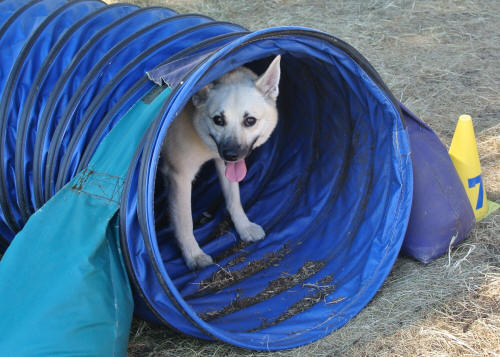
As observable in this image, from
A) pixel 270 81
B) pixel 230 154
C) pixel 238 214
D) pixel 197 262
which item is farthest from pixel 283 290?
pixel 270 81

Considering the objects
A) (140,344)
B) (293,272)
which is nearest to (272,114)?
(293,272)

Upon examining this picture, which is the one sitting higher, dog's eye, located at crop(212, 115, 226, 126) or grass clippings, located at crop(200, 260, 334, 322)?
dog's eye, located at crop(212, 115, 226, 126)

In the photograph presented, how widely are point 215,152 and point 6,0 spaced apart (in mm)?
2178

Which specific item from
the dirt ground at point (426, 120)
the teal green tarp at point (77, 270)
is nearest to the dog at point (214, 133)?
the teal green tarp at point (77, 270)

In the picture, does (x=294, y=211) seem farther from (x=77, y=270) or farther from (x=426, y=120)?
(x=77, y=270)

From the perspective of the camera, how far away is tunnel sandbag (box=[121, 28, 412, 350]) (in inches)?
113

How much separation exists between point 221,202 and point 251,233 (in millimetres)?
491

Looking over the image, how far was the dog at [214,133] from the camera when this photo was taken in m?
3.47

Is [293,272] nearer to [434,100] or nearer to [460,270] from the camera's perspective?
[460,270]

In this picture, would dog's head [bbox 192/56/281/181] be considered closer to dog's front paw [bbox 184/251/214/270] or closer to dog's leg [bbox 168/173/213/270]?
dog's leg [bbox 168/173/213/270]

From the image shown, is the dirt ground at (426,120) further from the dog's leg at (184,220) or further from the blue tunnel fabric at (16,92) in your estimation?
the blue tunnel fabric at (16,92)

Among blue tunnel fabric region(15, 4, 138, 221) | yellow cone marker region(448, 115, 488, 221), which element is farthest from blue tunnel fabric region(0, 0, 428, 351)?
yellow cone marker region(448, 115, 488, 221)

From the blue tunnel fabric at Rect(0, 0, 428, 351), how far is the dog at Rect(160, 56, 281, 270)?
25 centimetres

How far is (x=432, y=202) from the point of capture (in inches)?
144
